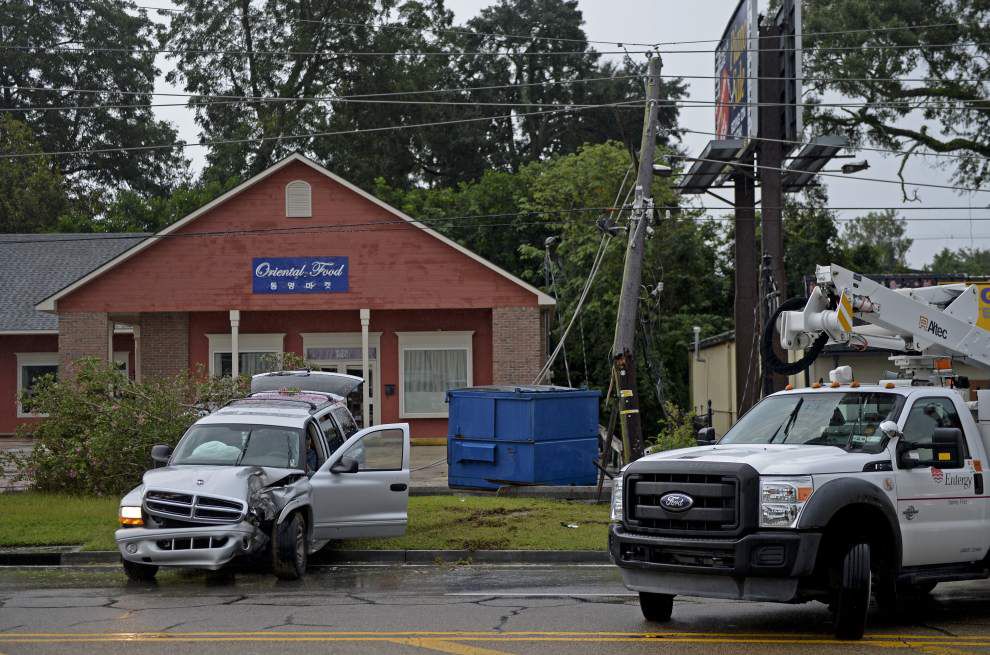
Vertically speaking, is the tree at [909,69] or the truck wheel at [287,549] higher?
the tree at [909,69]

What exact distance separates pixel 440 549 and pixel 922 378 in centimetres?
649

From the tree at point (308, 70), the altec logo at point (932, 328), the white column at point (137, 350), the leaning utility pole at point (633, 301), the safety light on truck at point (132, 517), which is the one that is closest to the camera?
the altec logo at point (932, 328)

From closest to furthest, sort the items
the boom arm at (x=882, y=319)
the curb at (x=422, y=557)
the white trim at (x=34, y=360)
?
the boom arm at (x=882, y=319)
the curb at (x=422, y=557)
the white trim at (x=34, y=360)

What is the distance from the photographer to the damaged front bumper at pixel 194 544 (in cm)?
1263

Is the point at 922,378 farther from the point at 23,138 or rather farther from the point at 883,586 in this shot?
the point at 23,138

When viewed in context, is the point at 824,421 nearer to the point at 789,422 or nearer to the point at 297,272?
the point at 789,422

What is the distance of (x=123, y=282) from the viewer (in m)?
32.2

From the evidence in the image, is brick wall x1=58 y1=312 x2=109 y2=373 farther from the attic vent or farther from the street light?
the street light

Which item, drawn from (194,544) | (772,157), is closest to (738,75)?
(772,157)

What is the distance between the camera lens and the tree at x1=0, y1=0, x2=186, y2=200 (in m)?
66.7

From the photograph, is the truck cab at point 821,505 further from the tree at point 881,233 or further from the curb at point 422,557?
the tree at point 881,233

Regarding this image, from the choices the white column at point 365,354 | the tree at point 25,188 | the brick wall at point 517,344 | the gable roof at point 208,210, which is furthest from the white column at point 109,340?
the tree at point 25,188

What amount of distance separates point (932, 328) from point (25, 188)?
55674 millimetres

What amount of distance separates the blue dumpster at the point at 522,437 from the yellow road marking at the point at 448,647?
12319 mm
